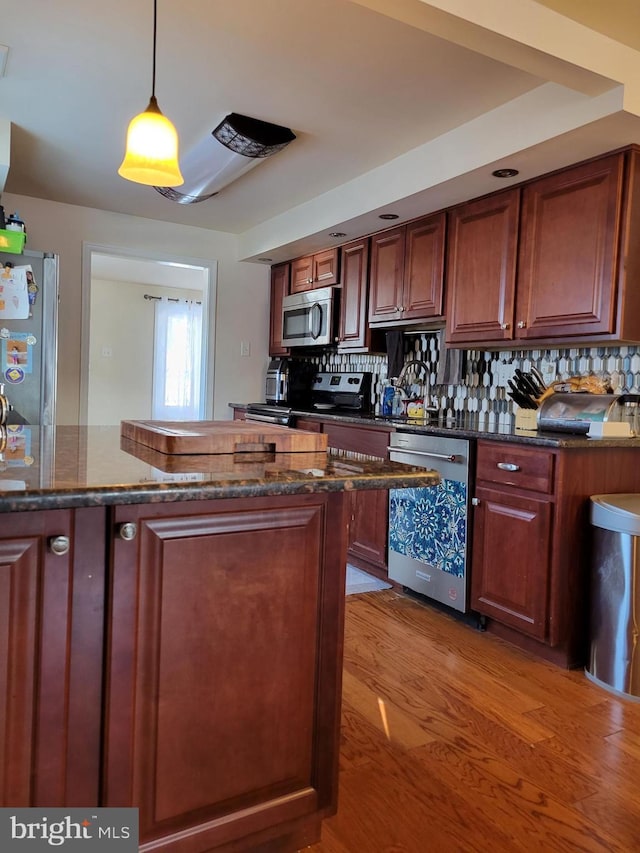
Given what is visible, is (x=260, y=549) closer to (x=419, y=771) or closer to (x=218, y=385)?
(x=419, y=771)

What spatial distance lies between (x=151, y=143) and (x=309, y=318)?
8.93 ft

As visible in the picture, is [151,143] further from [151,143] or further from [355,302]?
[355,302]

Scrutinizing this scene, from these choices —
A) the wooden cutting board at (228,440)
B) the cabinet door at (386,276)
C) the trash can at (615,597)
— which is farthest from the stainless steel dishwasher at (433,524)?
the wooden cutting board at (228,440)

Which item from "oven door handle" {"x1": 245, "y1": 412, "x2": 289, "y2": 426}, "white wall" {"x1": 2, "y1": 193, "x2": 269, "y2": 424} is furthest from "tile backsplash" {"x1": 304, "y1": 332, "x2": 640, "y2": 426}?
"white wall" {"x1": 2, "y1": 193, "x2": 269, "y2": 424}

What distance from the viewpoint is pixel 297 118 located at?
2744mm

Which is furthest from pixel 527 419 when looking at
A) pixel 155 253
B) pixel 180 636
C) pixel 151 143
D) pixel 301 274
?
pixel 155 253

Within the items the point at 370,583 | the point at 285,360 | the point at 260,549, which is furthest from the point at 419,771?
the point at 285,360

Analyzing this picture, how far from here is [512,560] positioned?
2.46 m

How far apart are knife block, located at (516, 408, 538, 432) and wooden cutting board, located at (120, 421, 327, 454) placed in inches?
60.6

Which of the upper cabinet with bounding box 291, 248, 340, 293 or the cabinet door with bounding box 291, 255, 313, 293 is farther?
the cabinet door with bounding box 291, 255, 313, 293

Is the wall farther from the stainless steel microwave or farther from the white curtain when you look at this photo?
the stainless steel microwave

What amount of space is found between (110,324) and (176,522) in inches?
270

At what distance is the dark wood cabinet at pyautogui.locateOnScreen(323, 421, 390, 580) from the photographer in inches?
127

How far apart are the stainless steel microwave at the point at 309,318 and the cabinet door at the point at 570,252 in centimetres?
167
